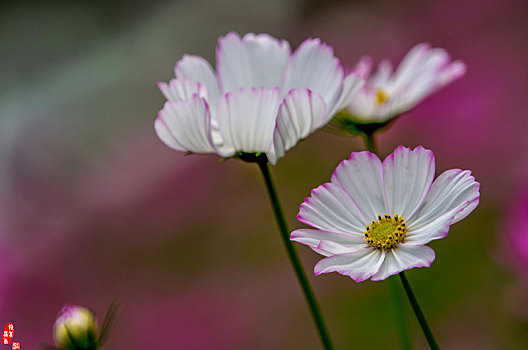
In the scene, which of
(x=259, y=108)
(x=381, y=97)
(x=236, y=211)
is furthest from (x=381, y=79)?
(x=236, y=211)

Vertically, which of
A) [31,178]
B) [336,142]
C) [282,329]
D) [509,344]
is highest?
[31,178]

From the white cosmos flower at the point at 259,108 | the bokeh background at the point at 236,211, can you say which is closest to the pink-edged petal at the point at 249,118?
the white cosmos flower at the point at 259,108

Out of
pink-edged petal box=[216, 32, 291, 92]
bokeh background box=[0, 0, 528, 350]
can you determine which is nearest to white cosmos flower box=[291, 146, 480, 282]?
pink-edged petal box=[216, 32, 291, 92]

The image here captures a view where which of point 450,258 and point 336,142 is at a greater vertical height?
point 336,142

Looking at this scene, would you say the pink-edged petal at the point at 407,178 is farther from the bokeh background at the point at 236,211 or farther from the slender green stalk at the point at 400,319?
the bokeh background at the point at 236,211

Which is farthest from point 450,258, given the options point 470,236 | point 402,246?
point 402,246

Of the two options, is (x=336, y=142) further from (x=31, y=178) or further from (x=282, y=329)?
(x=31, y=178)

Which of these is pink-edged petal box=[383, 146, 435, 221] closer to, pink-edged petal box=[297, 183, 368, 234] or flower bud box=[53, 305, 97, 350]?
pink-edged petal box=[297, 183, 368, 234]

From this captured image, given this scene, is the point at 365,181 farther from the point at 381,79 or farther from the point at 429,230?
the point at 381,79
